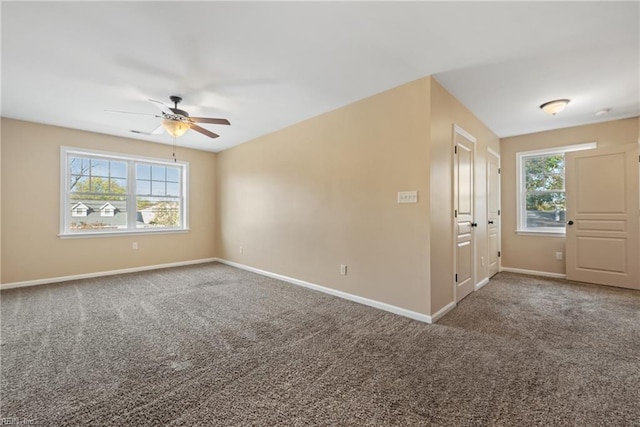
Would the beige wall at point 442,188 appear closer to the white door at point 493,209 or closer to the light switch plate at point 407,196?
the light switch plate at point 407,196

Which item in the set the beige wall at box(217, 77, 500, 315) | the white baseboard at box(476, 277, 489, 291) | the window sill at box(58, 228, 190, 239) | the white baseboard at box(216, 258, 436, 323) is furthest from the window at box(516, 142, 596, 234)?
the window sill at box(58, 228, 190, 239)

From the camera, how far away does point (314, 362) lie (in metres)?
→ 2.06

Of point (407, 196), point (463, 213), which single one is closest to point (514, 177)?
point (463, 213)

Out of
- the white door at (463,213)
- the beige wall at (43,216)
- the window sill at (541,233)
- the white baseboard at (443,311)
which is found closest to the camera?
the white baseboard at (443,311)

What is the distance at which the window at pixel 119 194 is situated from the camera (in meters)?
4.59

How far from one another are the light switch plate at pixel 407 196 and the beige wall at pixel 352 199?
6cm

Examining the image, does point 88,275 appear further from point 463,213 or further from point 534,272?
point 534,272

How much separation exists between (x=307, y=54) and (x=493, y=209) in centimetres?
404

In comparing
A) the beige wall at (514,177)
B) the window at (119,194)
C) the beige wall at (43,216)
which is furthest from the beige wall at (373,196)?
the beige wall at (43,216)

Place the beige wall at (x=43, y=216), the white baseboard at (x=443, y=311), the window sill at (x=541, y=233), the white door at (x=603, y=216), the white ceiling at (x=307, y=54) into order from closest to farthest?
1. the white ceiling at (x=307, y=54)
2. the white baseboard at (x=443, y=311)
3. the white door at (x=603, y=216)
4. the beige wall at (x=43, y=216)
5. the window sill at (x=541, y=233)

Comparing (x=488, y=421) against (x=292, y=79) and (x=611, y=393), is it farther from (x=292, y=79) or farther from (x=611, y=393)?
(x=292, y=79)

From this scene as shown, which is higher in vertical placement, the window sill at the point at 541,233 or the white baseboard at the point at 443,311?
the window sill at the point at 541,233

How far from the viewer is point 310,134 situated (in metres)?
4.02

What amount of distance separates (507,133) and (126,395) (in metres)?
6.05
